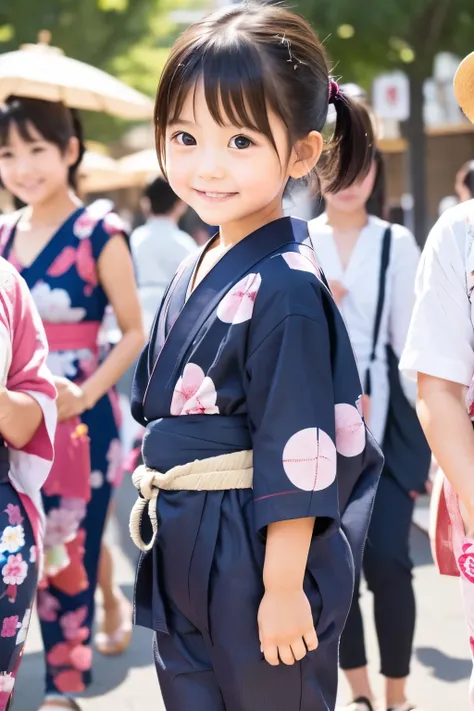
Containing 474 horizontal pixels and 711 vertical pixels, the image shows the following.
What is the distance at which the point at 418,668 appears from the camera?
13.6 feet

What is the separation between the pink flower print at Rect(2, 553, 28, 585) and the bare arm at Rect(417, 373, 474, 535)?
0.94 meters

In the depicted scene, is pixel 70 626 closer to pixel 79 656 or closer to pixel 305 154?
pixel 79 656

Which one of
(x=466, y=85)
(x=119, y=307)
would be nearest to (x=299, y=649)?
(x=466, y=85)

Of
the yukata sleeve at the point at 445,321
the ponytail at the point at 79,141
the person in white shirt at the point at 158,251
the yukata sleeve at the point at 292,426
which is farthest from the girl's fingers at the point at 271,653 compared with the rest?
the person in white shirt at the point at 158,251

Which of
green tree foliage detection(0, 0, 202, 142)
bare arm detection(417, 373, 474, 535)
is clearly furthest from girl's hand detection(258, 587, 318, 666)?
green tree foliage detection(0, 0, 202, 142)

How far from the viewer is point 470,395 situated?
7.71 ft

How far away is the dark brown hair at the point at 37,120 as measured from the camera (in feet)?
11.9

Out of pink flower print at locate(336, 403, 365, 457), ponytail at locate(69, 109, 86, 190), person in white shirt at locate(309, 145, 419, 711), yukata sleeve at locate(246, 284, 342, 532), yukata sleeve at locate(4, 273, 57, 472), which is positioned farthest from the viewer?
ponytail at locate(69, 109, 86, 190)

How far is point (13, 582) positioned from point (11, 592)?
2 centimetres

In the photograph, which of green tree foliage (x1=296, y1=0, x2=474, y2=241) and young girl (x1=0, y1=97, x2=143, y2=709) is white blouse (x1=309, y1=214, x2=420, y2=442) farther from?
green tree foliage (x1=296, y1=0, x2=474, y2=241)

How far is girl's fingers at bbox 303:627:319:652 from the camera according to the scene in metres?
2.03

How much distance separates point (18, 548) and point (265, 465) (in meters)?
0.77

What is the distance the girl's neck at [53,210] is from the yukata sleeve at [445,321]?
174cm

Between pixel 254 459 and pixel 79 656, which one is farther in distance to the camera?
pixel 79 656
